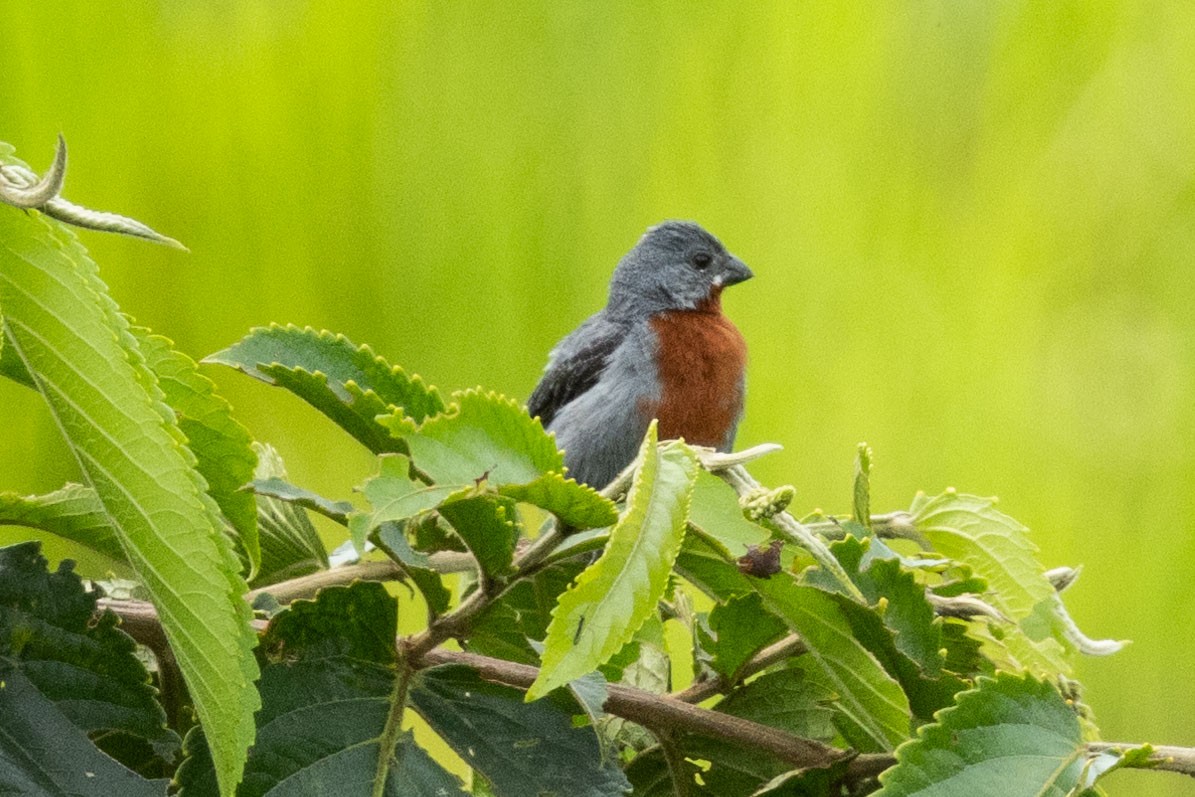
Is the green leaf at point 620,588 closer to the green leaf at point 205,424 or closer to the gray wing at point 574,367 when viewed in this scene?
the green leaf at point 205,424

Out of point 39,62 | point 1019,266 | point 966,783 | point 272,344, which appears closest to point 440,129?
point 39,62

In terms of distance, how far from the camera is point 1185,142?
1.85 m

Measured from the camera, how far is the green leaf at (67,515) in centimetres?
48

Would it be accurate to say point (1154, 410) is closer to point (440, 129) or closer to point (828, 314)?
point (828, 314)

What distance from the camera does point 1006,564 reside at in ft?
1.78

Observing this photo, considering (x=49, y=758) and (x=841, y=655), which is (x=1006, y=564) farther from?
(x=49, y=758)

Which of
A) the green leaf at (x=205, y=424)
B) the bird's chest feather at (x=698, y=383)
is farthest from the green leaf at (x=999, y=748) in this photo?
the bird's chest feather at (x=698, y=383)

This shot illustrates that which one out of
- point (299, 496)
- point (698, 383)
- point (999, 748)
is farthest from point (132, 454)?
point (698, 383)

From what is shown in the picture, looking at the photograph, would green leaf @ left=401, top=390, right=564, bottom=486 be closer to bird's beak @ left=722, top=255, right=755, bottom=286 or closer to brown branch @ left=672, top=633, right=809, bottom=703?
brown branch @ left=672, top=633, right=809, bottom=703

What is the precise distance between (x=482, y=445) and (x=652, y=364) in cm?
174

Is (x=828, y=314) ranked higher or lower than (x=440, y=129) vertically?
lower

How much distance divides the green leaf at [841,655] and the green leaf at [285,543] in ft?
0.74

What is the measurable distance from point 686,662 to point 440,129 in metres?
0.70

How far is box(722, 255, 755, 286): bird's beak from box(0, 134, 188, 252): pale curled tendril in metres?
2.04
